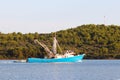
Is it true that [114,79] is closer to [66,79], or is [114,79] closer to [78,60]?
[66,79]

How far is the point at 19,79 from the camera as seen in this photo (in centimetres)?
8425

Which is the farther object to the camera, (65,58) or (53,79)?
(65,58)

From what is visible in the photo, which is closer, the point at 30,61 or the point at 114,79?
the point at 114,79

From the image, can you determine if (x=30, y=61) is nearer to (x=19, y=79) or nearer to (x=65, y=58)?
(x=65, y=58)

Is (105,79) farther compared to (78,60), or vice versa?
(78,60)

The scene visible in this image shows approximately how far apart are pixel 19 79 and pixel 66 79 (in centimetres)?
685

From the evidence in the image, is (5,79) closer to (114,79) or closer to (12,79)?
(12,79)

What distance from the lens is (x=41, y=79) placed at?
3327 inches

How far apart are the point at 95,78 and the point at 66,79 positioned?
13.9 feet

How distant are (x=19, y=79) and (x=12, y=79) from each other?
3.38 ft

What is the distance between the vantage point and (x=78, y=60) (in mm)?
174875

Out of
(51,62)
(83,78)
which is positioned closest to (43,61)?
(51,62)

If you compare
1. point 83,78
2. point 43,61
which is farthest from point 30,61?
point 83,78

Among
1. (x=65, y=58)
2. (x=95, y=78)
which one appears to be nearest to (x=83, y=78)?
(x=95, y=78)
